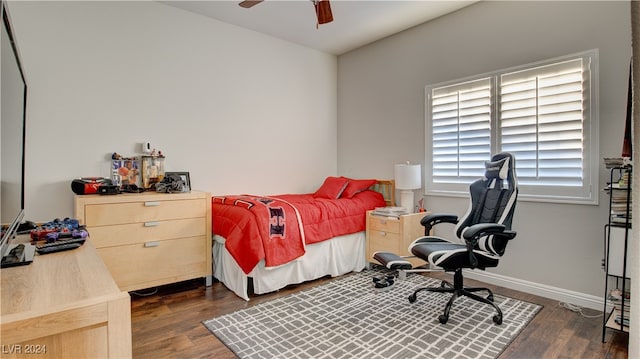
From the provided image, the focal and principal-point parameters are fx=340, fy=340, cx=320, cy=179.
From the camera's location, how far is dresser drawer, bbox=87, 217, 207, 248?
259 centimetres

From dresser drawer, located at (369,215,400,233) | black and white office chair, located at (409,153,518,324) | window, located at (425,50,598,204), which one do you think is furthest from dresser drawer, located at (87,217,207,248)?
window, located at (425,50,598,204)

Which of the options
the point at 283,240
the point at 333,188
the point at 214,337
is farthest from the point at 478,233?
the point at 333,188

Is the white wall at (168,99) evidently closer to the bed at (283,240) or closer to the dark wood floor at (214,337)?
the bed at (283,240)

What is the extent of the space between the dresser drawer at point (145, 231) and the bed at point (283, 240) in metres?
0.24

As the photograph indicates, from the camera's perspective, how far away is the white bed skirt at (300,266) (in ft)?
9.41

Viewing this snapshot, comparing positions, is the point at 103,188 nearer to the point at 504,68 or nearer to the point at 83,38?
the point at 83,38

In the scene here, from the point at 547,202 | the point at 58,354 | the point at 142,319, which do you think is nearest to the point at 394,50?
the point at 547,202

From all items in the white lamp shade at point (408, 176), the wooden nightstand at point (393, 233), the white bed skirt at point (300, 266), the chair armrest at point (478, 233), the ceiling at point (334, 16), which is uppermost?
the ceiling at point (334, 16)

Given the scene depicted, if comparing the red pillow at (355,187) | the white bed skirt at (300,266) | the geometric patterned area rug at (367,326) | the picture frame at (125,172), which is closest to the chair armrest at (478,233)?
the geometric patterned area rug at (367,326)

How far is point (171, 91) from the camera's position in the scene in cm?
343

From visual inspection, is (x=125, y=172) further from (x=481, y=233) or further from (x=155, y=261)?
(x=481, y=233)

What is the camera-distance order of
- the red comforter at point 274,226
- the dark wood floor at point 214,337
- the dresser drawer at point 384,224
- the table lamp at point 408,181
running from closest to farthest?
the dark wood floor at point 214,337
the red comforter at point 274,226
the dresser drawer at point 384,224
the table lamp at point 408,181

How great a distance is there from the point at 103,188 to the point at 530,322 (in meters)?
3.35

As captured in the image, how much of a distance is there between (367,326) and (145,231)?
1900mm
